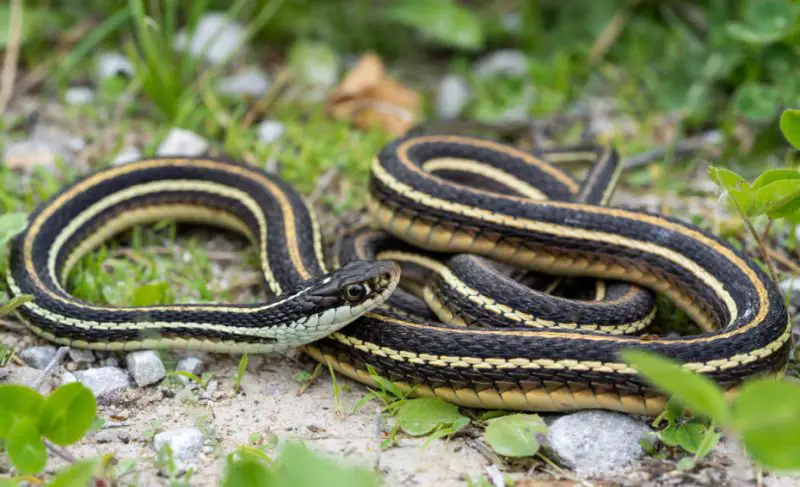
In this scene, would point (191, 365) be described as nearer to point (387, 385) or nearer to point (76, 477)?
point (387, 385)

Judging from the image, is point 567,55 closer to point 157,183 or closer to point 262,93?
point 262,93

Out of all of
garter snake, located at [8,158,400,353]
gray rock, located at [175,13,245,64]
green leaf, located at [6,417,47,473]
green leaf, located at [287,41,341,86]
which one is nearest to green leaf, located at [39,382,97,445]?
green leaf, located at [6,417,47,473]

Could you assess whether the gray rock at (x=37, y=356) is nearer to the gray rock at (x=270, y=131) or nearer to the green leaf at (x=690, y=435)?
the gray rock at (x=270, y=131)

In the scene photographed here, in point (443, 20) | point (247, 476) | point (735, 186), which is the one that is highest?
point (443, 20)

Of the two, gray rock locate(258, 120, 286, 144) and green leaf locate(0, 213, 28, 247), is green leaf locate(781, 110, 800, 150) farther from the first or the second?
green leaf locate(0, 213, 28, 247)

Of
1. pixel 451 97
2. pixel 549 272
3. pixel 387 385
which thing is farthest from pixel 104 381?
pixel 451 97

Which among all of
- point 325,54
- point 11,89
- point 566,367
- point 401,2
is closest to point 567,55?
point 401,2

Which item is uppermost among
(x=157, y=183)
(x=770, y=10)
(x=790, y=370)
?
(x=770, y=10)
